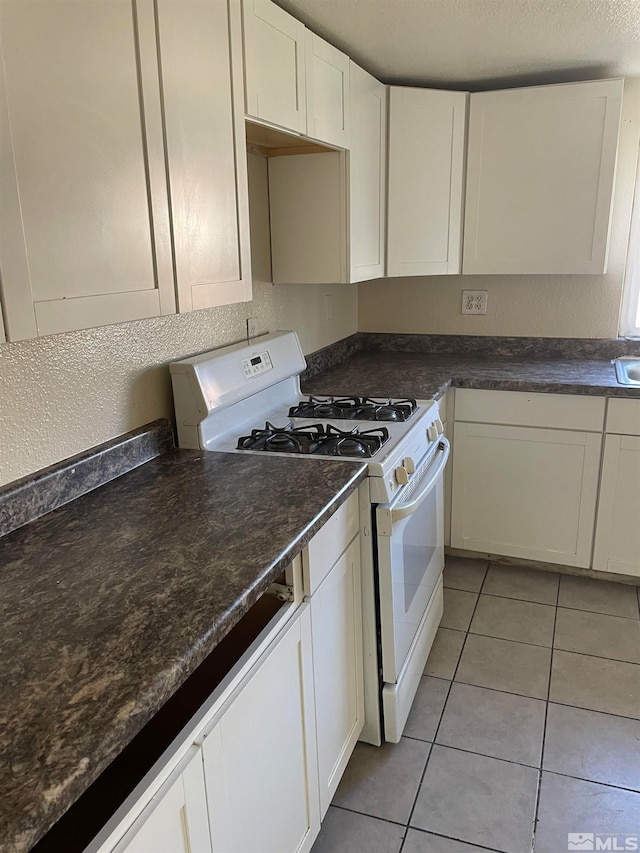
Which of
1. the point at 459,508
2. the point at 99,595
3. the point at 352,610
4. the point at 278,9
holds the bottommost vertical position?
the point at 459,508

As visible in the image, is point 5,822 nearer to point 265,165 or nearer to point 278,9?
point 278,9

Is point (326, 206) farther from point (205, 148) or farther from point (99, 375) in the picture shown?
point (99, 375)

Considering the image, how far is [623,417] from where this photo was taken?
2.46 m

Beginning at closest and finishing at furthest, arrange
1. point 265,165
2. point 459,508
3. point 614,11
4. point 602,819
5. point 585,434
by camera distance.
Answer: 1. point 602,819
2. point 614,11
3. point 265,165
4. point 585,434
5. point 459,508

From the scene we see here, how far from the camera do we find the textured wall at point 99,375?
1.34 metres

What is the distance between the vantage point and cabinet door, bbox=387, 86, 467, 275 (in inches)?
102

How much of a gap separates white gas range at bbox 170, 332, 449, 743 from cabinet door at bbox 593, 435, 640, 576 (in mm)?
786

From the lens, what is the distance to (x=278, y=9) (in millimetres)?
1690

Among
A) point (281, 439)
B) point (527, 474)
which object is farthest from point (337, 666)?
point (527, 474)

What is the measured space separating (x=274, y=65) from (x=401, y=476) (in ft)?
3.71

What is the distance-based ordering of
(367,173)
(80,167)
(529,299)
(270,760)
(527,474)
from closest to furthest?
1. (80,167)
2. (270,760)
3. (367,173)
4. (527,474)
5. (529,299)

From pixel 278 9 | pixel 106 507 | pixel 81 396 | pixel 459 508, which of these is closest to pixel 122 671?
pixel 106 507

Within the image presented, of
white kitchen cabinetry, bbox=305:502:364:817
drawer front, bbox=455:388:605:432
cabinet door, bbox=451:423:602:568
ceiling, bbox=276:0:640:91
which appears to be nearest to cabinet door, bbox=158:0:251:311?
ceiling, bbox=276:0:640:91

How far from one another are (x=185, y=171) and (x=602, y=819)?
1.84 metres
